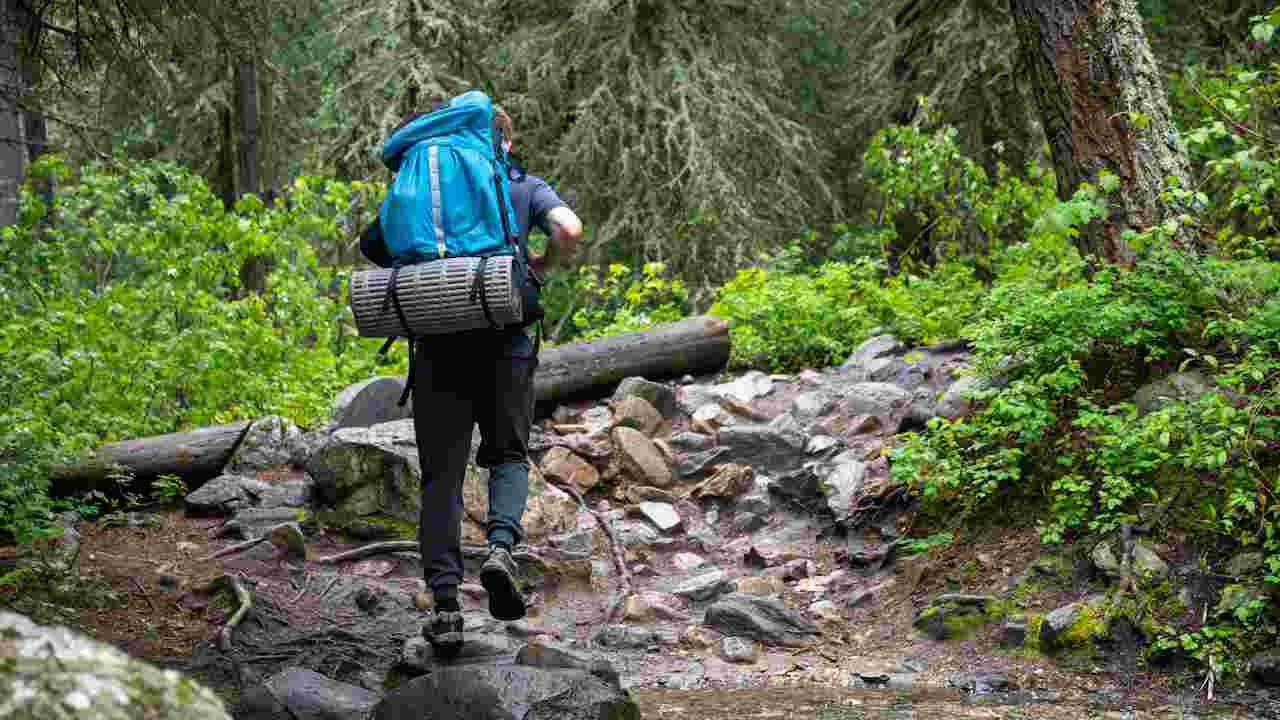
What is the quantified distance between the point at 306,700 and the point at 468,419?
1.25 meters

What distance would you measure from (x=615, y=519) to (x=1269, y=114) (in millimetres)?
5488

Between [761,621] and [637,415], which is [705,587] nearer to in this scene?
[761,621]

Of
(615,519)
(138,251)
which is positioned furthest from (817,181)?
(615,519)

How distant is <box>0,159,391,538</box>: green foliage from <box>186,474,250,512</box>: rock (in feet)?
2.39

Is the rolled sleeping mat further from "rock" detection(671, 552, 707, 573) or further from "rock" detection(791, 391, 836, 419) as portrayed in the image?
"rock" detection(791, 391, 836, 419)

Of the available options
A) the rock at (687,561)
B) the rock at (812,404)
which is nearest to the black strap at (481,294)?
the rock at (687,561)

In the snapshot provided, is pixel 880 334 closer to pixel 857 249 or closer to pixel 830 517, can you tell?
pixel 830 517

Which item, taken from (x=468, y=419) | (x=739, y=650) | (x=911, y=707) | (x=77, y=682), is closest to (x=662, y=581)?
(x=739, y=650)

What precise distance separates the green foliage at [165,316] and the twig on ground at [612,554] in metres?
2.93

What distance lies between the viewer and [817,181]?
725 inches

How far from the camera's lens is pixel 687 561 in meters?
7.95

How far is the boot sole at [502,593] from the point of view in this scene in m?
5.33

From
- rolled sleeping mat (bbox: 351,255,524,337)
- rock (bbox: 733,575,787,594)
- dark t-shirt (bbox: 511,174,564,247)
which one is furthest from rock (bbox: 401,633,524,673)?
dark t-shirt (bbox: 511,174,564,247)

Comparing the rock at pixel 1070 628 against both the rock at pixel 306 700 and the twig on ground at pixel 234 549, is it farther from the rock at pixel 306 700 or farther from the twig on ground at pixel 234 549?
the twig on ground at pixel 234 549
